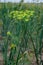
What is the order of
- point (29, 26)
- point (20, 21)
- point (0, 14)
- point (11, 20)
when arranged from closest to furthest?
point (20, 21) < point (29, 26) < point (11, 20) < point (0, 14)

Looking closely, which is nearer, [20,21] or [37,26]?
[20,21]

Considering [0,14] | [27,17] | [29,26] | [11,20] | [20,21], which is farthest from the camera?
[0,14]

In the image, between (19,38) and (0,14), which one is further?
(0,14)

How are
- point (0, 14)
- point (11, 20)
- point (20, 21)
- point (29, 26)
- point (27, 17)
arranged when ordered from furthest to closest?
point (0, 14)
point (11, 20)
point (29, 26)
point (20, 21)
point (27, 17)

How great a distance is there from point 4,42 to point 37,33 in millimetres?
496

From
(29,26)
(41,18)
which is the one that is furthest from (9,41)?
(41,18)

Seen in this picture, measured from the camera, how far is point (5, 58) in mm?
3352

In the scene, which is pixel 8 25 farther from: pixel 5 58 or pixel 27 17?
pixel 27 17

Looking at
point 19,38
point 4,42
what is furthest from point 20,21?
point 4,42

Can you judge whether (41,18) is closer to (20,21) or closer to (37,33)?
(37,33)

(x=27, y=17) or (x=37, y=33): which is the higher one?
(x=27, y=17)

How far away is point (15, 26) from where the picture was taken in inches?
138

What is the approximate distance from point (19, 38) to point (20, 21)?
0.57 feet

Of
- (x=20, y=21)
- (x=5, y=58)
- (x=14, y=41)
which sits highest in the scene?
(x=20, y=21)
